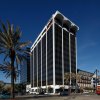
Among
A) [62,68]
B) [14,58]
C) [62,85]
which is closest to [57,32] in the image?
[62,68]

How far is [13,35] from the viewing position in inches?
1337

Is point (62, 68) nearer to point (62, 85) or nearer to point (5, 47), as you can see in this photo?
point (62, 85)

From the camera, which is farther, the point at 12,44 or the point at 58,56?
the point at 58,56

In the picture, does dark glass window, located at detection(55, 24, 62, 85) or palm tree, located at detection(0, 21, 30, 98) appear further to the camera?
dark glass window, located at detection(55, 24, 62, 85)

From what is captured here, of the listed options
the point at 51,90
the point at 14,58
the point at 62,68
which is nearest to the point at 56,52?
the point at 62,68

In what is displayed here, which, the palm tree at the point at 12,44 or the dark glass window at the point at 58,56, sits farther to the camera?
the dark glass window at the point at 58,56

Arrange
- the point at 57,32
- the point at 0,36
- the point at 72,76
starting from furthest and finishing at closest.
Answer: the point at 57,32 < the point at 72,76 < the point at 0,36

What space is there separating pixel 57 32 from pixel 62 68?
2903cm

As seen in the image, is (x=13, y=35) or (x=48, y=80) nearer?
(x=13, y=35)

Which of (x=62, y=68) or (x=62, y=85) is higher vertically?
(x=62, y=68)

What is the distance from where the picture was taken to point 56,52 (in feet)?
631

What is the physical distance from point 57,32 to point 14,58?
162 metres

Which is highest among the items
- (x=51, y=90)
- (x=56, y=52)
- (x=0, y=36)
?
(x=56, y=52)

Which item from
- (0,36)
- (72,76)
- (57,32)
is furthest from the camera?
(57,32)
